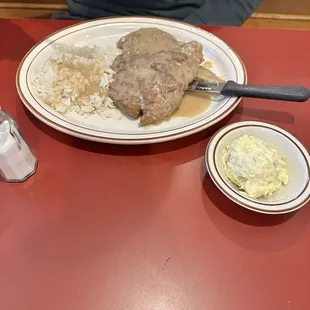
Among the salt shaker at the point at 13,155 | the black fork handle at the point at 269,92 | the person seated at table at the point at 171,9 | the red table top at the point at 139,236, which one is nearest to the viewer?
the red table top at the point at 139,236

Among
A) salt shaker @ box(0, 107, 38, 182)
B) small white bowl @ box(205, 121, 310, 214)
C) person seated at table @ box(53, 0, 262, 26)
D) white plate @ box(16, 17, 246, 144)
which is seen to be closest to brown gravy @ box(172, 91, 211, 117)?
white plate @ box(16, 17, 246, 144)

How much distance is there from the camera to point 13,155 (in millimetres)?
924

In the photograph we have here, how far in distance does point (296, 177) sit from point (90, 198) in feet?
1.46

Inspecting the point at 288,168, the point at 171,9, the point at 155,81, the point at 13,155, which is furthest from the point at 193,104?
the point at 171,9

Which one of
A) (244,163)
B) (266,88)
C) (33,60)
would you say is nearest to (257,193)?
(244,163)

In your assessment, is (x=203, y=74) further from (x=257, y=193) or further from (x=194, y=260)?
(x=194, y=260)

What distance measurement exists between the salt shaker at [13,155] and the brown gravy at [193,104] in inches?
14.6

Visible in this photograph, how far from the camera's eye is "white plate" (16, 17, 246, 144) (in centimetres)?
100

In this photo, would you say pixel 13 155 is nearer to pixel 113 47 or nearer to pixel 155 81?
pixel 155 81

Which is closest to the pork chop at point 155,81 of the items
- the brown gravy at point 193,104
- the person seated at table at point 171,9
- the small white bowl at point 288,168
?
the brown gravy at point 193,104

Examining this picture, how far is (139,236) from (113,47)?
64cm

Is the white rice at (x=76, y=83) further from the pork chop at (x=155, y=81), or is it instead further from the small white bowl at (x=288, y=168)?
the small white bowl at (x=288, y=168)

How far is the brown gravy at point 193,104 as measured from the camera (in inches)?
43.3

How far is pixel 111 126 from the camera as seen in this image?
3.50 ft
